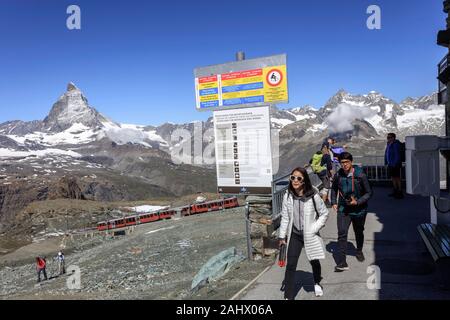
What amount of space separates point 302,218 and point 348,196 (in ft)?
5.37

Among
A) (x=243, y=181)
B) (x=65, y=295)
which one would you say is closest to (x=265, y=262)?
(x=243, y=181)

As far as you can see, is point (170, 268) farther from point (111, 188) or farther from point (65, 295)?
point (111, 188)

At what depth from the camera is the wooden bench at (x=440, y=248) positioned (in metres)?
5.96

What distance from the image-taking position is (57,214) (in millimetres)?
71938

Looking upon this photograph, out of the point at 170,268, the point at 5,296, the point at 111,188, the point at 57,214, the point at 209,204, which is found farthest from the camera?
the point at 111,188

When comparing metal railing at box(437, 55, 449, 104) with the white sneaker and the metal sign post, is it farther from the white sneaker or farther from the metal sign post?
the white sneaker

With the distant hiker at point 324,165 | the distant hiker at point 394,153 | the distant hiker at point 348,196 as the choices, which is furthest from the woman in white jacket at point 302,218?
the distant hiker at point 394,153

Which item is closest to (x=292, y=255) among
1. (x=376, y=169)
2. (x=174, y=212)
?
(x=376, y=169)

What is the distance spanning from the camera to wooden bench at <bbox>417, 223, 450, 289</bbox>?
5965 millimetres

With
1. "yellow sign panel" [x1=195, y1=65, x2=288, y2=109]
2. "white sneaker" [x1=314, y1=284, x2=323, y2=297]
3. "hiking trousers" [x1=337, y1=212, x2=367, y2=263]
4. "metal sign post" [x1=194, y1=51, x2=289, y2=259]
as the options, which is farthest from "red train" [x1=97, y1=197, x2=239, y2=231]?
"white sneaker" [x1=314, y1=284, x2=323, y2=297]

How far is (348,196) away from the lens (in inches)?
281
